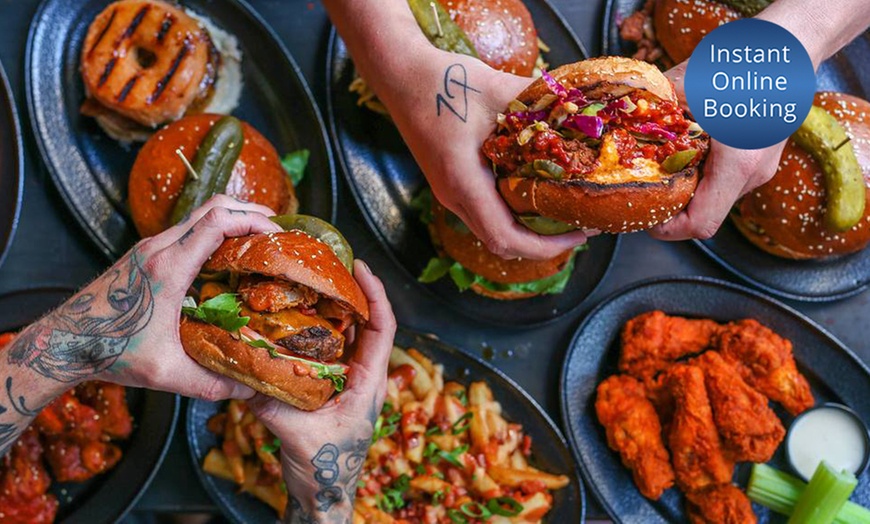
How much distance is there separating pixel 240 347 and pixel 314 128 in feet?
4.33

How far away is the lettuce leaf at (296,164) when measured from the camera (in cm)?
300

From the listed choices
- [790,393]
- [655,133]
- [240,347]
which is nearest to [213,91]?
[240,347]

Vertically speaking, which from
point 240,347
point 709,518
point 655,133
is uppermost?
point 655,133

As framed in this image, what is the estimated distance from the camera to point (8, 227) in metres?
2.85

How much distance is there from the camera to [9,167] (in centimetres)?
288

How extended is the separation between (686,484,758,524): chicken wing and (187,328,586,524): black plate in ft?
1.63

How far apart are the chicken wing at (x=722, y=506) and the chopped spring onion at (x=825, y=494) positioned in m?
0.21

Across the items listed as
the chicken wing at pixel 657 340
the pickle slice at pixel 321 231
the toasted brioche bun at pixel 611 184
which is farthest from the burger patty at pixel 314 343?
the chicken wing at pixel 657 340

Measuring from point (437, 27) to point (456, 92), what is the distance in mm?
434

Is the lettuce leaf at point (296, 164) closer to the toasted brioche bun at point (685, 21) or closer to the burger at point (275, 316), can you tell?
the burger at point (275, 316)

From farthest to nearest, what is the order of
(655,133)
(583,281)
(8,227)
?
(583,281), (8,227), (655,133)

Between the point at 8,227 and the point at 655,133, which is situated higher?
the point at 655,133

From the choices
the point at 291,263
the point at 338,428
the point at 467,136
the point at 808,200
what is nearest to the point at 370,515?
the point at 338,428

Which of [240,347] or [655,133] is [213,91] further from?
[655,133]
